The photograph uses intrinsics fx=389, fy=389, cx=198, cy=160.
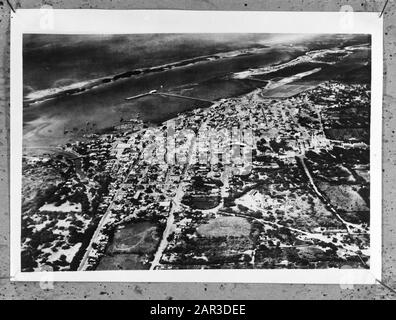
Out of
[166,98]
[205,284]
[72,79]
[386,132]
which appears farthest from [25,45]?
[386,132]

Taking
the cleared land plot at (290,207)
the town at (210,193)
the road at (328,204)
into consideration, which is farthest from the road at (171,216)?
the road at (328,204)

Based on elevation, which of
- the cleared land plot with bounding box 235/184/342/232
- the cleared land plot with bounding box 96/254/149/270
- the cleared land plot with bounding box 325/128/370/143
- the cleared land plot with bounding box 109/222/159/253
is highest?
the cleared land plot with bounding box 325/128/370/143

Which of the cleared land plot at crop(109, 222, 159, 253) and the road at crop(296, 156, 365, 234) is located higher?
the road at crop(296, 156, 365, 234)

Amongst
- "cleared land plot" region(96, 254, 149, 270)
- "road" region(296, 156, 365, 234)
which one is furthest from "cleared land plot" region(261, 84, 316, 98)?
"cleared land plot" region(96, 254, 149, 270)

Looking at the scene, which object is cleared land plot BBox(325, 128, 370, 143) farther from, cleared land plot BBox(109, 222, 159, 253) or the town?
cleared land plot BBox(109, 222, 159, 253)

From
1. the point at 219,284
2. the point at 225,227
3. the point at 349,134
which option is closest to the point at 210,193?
the point at 225,227

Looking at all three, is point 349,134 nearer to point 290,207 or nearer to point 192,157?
point 290,207

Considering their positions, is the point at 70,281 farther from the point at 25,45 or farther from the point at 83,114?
the point at 25,45
